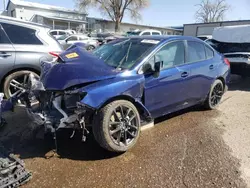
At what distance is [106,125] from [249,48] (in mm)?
6901

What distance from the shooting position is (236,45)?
28.5 feet

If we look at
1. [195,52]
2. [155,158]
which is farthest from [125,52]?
[155,158]

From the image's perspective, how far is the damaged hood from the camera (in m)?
3.34

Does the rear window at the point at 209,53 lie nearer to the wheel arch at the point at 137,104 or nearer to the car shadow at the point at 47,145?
A: the wheel arch at the point at 137,104

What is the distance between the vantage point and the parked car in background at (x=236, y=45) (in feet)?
26.5

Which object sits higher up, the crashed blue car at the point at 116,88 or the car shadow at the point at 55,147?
the crashed blue car at the point at 116,88

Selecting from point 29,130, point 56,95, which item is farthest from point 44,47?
point 56,95

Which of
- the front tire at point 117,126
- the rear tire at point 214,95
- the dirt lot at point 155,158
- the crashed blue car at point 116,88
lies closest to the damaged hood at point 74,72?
the crashed blue car at point 116,88

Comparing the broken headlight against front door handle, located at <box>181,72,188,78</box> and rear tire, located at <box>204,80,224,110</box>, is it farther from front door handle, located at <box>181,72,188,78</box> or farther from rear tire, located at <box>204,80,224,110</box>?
rear tire, located at <box>204,80,224,110</box>

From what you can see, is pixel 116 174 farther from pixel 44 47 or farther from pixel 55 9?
pixel 55 9

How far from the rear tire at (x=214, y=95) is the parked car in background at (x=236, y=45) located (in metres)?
2.95

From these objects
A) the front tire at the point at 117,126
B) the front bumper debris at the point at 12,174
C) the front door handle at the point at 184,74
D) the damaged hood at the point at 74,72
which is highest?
the damaged hood at the point at 74,72

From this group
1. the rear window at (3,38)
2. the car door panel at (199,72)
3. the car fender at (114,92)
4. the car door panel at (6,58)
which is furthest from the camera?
the rear window at (3,38)

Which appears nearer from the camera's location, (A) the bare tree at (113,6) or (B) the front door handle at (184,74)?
(B) the front door handle at (184,74)
